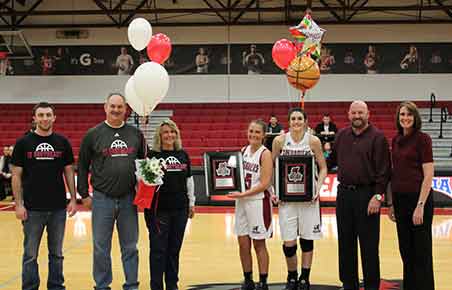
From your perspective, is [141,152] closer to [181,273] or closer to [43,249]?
[181,273]

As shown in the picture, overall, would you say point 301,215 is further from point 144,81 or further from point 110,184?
point 144,81

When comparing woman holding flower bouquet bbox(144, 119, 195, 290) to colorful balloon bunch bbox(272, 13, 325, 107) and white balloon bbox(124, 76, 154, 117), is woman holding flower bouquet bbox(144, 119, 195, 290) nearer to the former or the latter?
white balloon bbox(124, 76, 154, 117)

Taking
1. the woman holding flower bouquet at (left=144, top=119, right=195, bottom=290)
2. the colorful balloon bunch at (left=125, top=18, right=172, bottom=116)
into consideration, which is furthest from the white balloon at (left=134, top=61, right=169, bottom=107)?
the woman holding flower bouquet at (left=144, top=119, right=195, bottom=290)

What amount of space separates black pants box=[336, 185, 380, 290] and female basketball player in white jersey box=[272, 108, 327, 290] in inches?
10.7

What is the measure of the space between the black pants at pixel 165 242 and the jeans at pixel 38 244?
30.2 inches

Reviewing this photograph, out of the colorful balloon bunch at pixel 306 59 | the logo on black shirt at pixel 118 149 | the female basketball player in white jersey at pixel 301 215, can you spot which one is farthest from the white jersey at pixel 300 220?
the colorful balloon bunch at pixel 306 59

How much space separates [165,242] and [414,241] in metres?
2.09

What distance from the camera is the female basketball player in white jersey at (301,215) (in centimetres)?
568

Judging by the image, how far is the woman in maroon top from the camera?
5125mm

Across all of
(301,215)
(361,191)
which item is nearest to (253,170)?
(301,215)

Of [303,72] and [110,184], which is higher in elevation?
[303,72]

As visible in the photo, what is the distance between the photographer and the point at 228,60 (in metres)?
20.5

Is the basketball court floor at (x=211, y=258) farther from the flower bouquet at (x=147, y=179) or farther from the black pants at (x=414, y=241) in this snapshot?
the flower bouquet at (x=147, y=179)

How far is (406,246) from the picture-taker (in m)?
5.26
